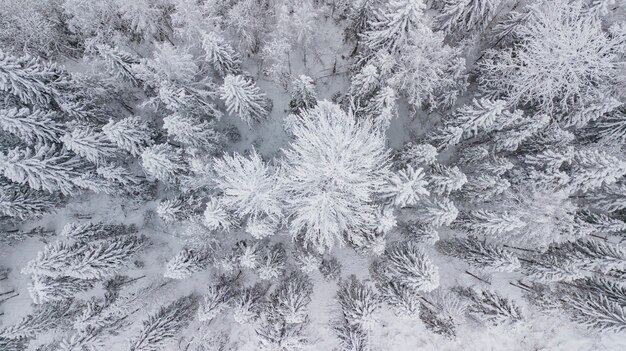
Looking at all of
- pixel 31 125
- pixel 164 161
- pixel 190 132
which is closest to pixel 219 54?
pixel 190 132

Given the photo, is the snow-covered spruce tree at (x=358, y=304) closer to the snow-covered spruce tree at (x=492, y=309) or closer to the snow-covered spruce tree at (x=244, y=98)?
the snow-covered spruce tree at (x=492, y=309)

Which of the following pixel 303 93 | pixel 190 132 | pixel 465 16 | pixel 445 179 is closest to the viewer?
pixel 445 179

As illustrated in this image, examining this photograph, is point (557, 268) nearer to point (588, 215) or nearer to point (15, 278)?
point (588, 215)

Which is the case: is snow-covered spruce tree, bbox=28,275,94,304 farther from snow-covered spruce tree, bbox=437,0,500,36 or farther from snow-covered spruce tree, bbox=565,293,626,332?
snow-covered spruce tree, bbox=565,293,626,332

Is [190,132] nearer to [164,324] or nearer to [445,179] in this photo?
[164,324]

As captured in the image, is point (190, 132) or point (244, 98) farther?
point (244, 98)

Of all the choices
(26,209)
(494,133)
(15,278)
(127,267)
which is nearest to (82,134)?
(26,209)
